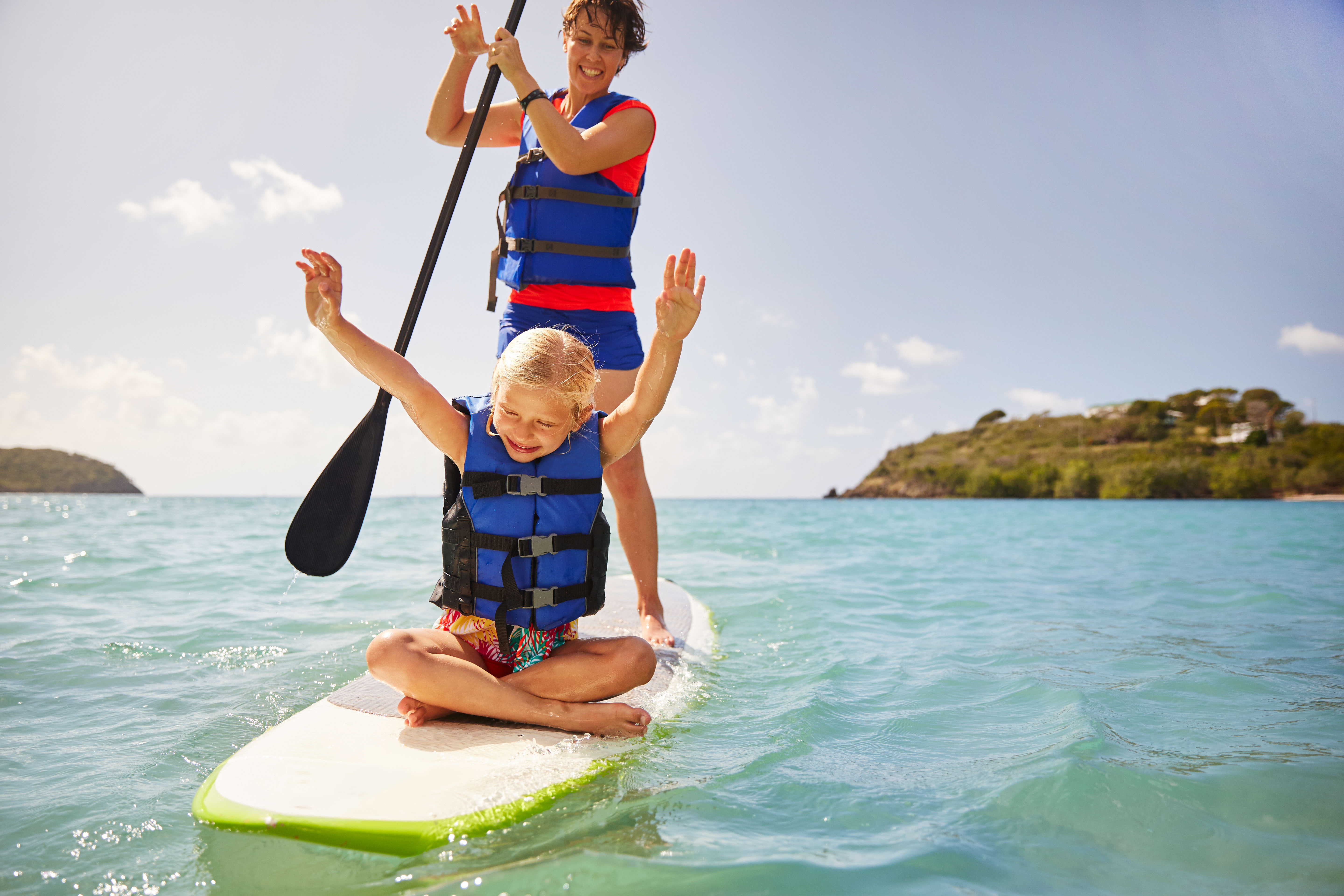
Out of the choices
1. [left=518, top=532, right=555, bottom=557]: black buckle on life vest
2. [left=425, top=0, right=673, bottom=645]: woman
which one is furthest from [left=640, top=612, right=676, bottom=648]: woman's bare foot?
[left=518, top=532, right=555, bottom=557]: black buckle on life vest

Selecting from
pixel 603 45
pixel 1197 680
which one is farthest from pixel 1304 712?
pixel 603 45

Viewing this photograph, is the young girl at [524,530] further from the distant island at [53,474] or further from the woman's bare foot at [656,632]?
the distant island at [53,474]

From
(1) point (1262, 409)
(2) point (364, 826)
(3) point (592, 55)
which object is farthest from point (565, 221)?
(1) point (1262, 409)

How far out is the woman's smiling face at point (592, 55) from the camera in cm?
304

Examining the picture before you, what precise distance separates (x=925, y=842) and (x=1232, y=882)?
0.55m

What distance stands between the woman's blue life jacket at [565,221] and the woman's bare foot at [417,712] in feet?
5.36

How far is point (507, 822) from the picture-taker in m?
1.63

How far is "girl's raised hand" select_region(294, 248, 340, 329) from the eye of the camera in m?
2.06

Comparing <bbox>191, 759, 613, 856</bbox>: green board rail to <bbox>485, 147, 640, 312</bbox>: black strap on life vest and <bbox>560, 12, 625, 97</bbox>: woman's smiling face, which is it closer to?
<bbox>485, 147, 640, 312</bbox>: black strap on life vest

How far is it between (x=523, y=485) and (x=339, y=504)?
0.96 meters

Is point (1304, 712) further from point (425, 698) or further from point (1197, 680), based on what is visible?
point (425, 698)

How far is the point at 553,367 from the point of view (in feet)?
7.14

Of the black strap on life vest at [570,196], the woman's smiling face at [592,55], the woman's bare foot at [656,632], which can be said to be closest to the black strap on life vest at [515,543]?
the woman's bare foot at [656,632]

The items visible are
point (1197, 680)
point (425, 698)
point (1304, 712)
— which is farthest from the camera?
point (1197, 680)
